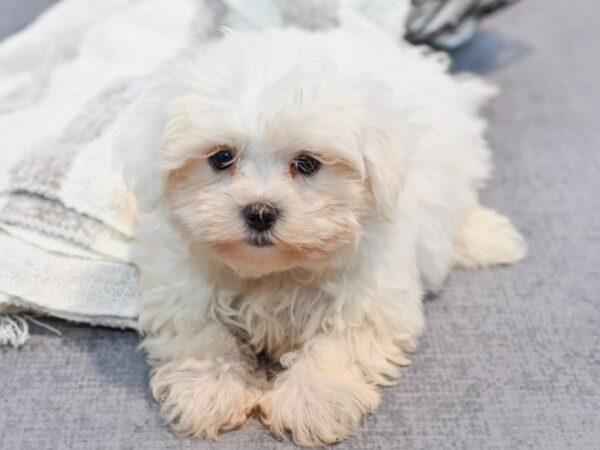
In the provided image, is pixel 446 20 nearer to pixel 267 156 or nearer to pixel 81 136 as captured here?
pixel 81 136

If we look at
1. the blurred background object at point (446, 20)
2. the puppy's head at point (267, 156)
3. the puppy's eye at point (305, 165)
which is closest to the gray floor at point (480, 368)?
the puppy's head at point (267, 156)

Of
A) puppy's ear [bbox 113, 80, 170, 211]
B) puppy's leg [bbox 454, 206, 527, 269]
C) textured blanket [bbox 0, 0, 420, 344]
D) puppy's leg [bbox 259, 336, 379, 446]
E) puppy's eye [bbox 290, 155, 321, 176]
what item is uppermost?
puppy's eye [bbox 290, 155, 321, 176]

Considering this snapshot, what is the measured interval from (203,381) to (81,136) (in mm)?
709

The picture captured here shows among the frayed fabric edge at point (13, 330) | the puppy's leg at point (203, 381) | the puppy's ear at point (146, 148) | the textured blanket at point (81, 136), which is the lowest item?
the frayed fabric edge at point (13, 330)

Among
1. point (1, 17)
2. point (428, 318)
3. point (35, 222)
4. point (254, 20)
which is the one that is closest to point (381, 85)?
point (428, 318)

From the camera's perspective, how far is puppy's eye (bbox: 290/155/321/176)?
4.67 feet

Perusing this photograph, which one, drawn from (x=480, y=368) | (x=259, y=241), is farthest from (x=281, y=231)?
(x=480, y=368)

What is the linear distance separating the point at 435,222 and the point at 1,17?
1779mm

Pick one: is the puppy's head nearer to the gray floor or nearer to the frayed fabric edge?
the gray floor

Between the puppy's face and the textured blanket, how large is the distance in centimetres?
35

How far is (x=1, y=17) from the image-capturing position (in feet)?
9.18

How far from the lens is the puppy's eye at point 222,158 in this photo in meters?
1.42

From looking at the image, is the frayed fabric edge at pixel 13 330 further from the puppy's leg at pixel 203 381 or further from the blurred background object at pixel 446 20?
the blurred background object at pixel 446 20

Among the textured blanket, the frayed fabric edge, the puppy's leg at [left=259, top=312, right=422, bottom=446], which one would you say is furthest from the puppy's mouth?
the frayed fabric edge
